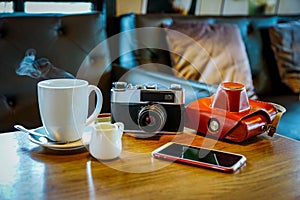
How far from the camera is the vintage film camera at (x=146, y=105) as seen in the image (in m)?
0.94

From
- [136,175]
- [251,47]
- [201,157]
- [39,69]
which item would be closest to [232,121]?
[201,157]

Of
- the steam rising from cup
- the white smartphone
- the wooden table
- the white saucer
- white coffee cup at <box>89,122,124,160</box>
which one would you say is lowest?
the wooden table

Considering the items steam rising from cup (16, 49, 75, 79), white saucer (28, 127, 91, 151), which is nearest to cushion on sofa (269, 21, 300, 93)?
steam rising from cup (16, 49, 75, 79)

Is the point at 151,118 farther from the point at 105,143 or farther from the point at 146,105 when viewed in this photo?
the point at 105,143

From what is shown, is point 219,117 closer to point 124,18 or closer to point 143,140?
point 143,140

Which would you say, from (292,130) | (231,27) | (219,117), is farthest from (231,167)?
(231,27)

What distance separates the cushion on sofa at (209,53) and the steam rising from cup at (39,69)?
0.51m

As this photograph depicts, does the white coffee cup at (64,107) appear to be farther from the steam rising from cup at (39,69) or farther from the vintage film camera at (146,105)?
the steam rising from cup at (39,69)

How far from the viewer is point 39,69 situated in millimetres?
1532

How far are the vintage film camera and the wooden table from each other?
0.18ft

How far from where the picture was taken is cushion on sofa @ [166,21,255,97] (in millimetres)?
1759

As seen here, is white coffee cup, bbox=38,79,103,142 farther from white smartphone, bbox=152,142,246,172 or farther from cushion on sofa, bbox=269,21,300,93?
cushion on sofa, bbox=269,21,300,93

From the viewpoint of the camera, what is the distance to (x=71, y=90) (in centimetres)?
82

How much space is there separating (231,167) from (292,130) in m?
0.74
